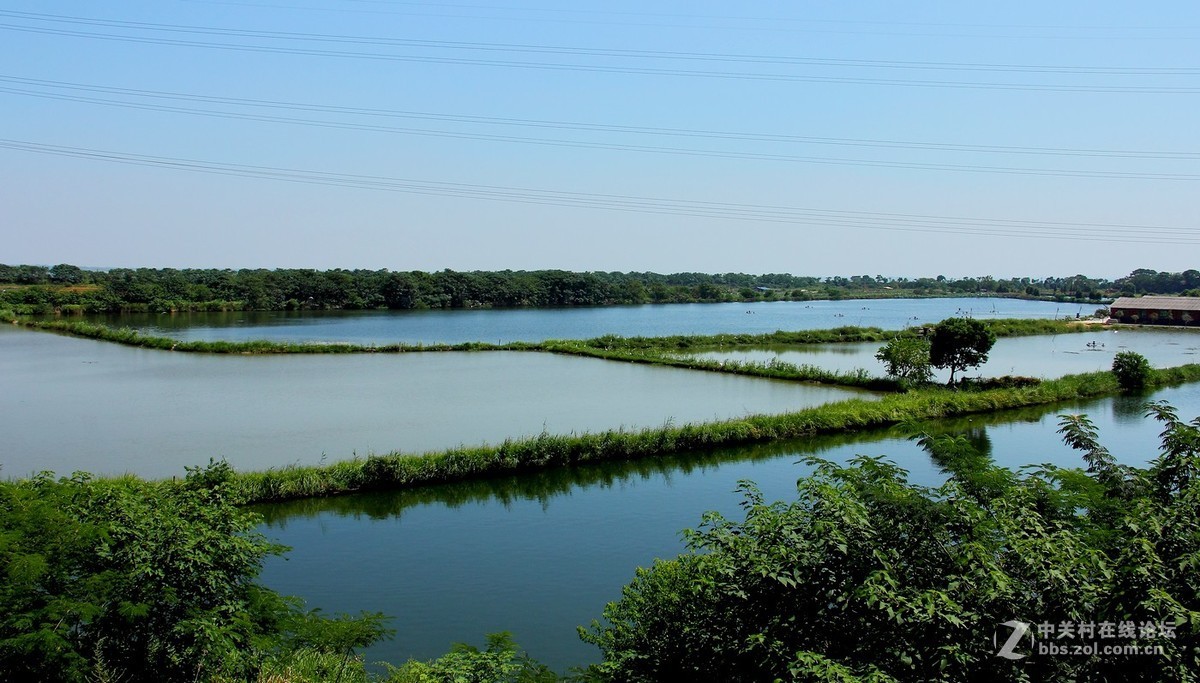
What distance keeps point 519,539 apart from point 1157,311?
3006 inches

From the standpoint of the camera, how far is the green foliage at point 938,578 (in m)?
4.59

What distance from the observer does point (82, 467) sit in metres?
18.1

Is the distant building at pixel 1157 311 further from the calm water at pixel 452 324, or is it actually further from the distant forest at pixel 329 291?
the distant forest at pixel 329 291

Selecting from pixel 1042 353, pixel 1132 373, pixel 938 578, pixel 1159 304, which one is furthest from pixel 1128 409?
pixel 1159 304

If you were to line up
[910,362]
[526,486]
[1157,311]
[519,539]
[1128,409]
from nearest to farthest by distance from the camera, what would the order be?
1. [519,539]
2. [526,486]
3. [1128,409]
4. [910,362]
5. [1157,311]

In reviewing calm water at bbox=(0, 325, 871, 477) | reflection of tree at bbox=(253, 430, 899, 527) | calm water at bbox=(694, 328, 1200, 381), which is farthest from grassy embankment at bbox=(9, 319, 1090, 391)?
reflection of tree at bbox=(253, 430, 899, 527)

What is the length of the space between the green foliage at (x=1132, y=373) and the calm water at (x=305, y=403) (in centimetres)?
1224

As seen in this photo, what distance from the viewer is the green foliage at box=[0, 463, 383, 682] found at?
6492mm

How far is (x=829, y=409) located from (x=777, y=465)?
681 cm

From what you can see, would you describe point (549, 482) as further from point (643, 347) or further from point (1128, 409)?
point (643, 347)

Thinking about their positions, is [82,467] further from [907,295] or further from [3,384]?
[907,295]

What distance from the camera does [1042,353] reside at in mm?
47656

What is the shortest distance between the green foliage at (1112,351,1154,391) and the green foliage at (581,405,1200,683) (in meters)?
32.3

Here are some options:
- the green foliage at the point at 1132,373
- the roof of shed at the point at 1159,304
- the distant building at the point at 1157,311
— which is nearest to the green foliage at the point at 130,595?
the green foliage at the point at 1132,373
